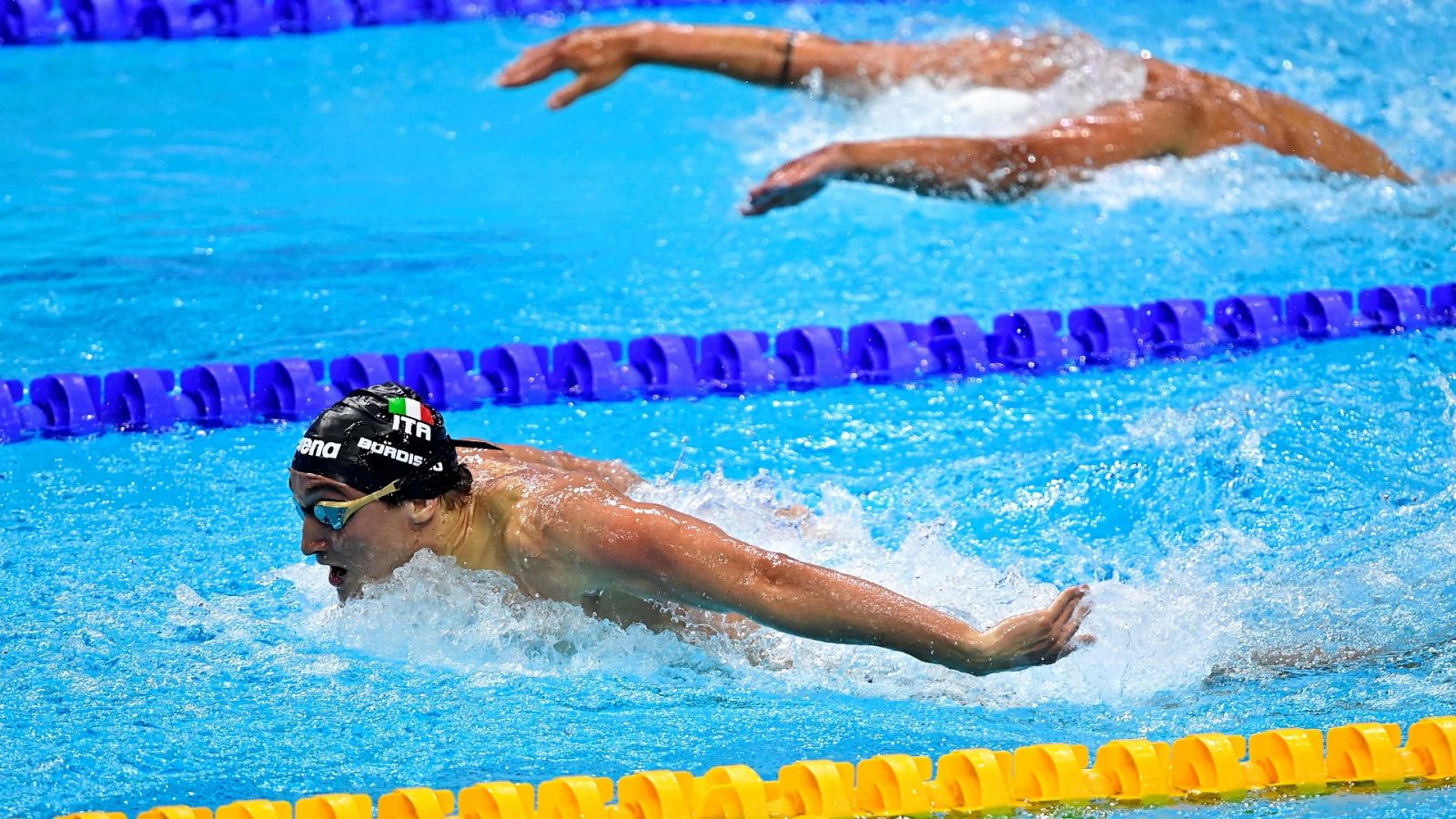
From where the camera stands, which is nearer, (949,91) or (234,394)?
(234,394)

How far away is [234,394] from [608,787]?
6.86 feet

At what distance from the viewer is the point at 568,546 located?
9.46ft

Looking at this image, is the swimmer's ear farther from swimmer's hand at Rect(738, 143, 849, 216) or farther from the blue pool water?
swimmer's hand at Rect(738, 143, 849, 216)

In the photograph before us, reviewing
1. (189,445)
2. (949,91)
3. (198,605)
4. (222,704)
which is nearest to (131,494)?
(189,445)

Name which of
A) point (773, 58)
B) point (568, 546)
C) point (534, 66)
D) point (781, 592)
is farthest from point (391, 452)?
point (773, 58)

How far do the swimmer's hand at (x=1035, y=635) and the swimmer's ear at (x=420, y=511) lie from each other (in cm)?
100

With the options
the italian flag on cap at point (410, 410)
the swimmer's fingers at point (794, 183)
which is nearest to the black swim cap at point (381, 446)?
the italian flag on cap at point (410, 410)

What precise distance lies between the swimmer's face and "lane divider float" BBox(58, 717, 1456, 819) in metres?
0.43

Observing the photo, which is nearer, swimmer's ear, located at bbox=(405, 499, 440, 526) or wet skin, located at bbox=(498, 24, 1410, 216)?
swimmer's ear, located at bbox=(405, 499, 440, 526)

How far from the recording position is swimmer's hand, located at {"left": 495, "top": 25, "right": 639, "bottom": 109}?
4.99m

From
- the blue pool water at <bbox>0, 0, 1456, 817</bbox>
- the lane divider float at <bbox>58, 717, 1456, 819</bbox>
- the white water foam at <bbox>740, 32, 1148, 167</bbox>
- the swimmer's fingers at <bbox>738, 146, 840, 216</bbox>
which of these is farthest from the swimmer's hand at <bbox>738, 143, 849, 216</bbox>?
the lane divider float at <bbox>58, 717, 1456, 819</bbox>

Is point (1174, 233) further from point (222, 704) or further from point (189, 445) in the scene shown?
point (222, 704)

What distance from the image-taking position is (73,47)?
7234 mm

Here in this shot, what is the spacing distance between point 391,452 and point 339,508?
128mm
